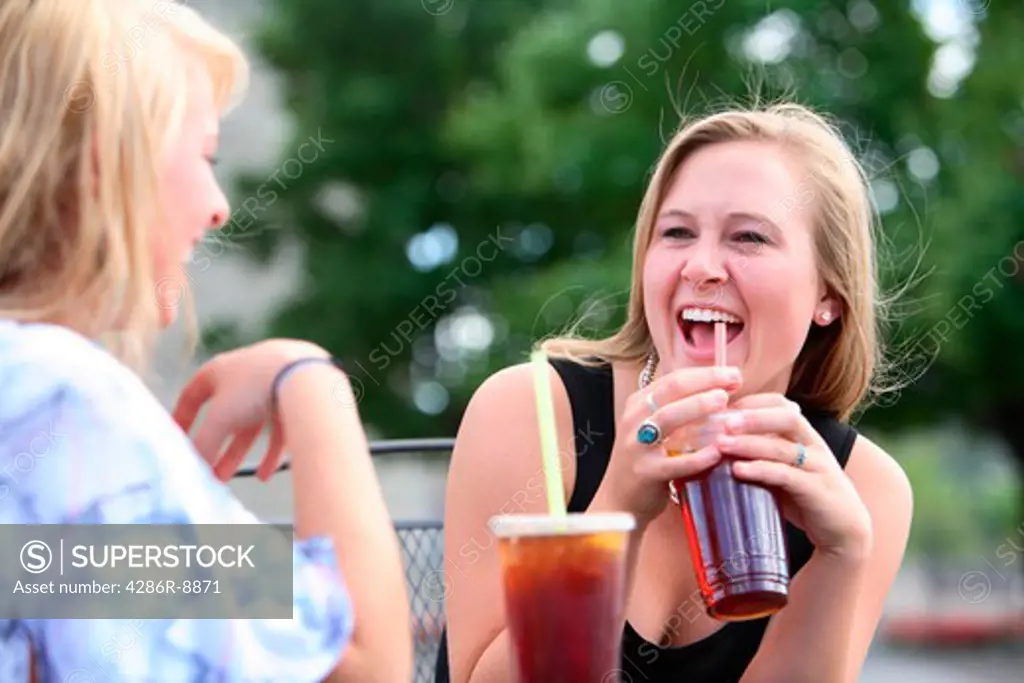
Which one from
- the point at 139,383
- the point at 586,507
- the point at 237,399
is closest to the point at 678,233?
the point at 586,507

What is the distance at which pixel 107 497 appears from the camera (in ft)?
4.00

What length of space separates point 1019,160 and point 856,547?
31.1 feet

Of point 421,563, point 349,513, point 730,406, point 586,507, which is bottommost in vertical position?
point 421,563

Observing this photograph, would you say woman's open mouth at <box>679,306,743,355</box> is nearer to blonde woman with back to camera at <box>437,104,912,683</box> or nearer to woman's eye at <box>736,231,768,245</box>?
blonde woman with back to camera at <box>437,104,912,683</box>

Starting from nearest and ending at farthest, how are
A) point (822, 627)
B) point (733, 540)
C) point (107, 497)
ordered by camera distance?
point (107, 497) < point (733, 540) < point (822, 627)

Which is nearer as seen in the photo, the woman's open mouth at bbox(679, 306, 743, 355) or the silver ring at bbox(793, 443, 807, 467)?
the silver ring at bbox(793, 443, 807, 467)

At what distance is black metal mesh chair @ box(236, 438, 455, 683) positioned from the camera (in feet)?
7.64

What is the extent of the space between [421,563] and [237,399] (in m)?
1.02

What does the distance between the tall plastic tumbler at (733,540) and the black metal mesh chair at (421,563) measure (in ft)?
2.48

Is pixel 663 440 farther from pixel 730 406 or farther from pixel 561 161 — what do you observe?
pixel 561 161

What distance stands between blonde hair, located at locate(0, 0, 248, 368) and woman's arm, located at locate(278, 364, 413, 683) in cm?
20

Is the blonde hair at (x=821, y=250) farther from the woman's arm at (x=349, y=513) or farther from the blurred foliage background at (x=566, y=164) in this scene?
the blurred foliage background at (x=566, y=164)

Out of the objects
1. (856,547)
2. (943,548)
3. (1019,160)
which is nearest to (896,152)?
(1019,160)

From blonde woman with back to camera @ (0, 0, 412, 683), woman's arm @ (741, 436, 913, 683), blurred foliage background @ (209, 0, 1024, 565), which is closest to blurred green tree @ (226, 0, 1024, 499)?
blurred foliage background @ (209, 0, 1024, 565)
